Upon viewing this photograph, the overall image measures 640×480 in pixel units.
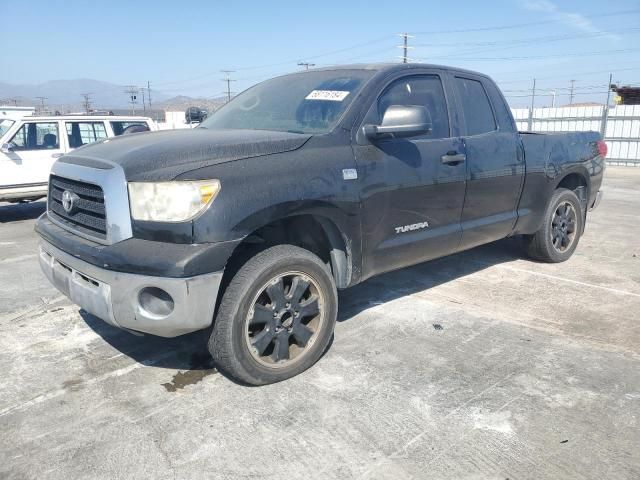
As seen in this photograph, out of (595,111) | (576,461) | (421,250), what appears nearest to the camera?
(576,461)

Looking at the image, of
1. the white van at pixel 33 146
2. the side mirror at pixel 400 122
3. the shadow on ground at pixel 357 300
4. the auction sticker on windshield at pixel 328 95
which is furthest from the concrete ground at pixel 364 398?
the white van at pixel 33 146

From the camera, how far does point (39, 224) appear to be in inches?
137

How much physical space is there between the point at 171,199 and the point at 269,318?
869 millimetres

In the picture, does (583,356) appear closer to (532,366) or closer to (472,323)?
(532,366)

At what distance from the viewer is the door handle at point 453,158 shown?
3971 mm

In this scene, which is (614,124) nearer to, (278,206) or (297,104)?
(297,104)

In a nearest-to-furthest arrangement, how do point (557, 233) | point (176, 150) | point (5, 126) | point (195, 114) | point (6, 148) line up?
point (176, 150)
point (195, 114)
point (557, 233)
point (6, 148)
point (5, 126)

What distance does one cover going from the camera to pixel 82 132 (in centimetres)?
977

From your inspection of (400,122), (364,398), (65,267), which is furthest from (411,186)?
(65,267)

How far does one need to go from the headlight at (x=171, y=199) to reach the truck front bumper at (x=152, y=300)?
0.31m

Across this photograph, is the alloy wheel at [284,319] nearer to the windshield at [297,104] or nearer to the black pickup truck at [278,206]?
the black pickup truck at [278,206]

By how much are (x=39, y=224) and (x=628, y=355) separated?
3.95 metres

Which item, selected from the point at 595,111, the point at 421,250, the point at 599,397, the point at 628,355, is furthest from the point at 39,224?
the point at 595,111

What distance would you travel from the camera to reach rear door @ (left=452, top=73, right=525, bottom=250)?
14.0 feet
